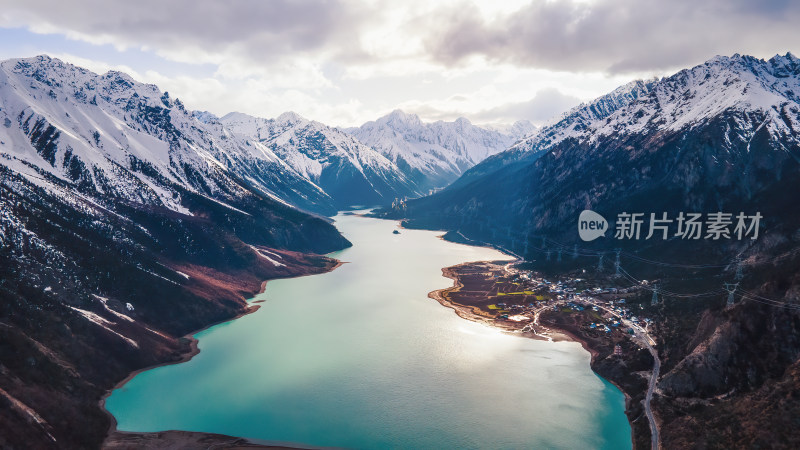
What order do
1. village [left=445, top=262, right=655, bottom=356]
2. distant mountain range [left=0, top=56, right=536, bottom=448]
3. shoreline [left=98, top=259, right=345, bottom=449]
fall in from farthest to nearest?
village [left=445, top=262, right=655, bottom=356] < distant mountain range [left=0, top=56, right=536, bottom=448] < shoreline [left=98, top=259, right=345, bottom=449]

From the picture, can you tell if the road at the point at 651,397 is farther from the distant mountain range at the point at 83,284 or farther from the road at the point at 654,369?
the distant mountain range at the point at 83,284

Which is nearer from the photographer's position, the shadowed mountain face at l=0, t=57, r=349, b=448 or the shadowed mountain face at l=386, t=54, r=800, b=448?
the shadowed mountain face at l=386, t=54, r=800, b=448

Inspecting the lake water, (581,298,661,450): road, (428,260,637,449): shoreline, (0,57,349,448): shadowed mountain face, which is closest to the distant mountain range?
(0,57,349,448): shadowed mountain face

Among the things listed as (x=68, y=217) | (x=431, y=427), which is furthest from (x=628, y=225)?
(x=68, y=217)

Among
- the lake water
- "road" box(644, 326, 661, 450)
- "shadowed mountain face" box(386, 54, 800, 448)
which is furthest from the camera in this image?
the lake water

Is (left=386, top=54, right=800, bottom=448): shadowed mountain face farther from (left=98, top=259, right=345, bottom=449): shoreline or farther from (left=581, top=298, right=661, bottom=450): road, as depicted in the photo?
(left=98, top=259, right=345, bottom=449): shoreline

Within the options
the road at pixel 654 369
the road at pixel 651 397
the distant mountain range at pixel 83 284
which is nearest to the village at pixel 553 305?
the road at pixel 654 369

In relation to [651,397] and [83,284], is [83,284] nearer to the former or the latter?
[83,284]

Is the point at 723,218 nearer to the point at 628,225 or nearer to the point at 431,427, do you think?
the point at 628,225
